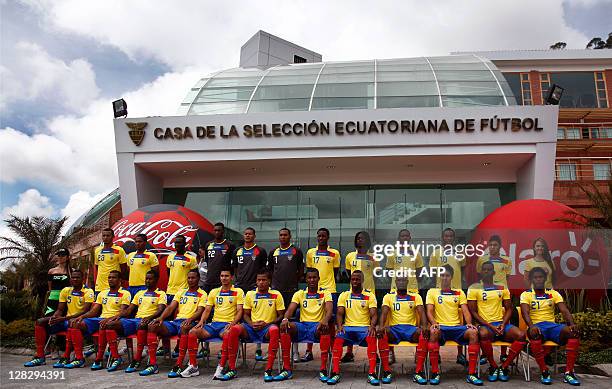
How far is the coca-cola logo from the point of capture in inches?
424

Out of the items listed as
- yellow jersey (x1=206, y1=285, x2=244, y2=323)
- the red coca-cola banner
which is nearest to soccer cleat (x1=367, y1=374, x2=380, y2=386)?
yellow jersey (x1=206, y1=285, x2=244, y2=323)

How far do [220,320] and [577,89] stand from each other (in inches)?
1301

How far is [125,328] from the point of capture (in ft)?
24.3

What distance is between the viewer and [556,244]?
10.1 meters

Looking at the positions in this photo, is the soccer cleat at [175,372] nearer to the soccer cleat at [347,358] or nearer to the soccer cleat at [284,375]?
the soccer cleat at [284,375]

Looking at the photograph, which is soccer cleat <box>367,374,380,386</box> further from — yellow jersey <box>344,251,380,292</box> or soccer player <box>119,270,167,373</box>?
soccer player <box>119,270,167,373</box>

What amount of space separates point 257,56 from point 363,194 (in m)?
11.7

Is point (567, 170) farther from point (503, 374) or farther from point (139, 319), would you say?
point (139, 319)

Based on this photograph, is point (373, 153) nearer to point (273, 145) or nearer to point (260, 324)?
point (273, 145)

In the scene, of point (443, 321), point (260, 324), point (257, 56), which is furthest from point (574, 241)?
point (257, 56)

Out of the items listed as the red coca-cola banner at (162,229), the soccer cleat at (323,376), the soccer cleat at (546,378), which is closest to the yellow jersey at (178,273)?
the red coca-cola banner at (162,229)

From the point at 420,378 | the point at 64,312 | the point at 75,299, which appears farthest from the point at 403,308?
the point at 64,312

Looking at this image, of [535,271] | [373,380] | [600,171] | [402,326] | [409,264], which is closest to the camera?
[373,380]

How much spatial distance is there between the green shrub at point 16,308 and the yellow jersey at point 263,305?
6461 mm
